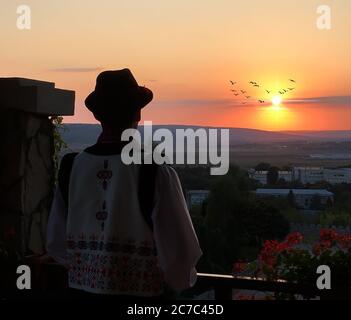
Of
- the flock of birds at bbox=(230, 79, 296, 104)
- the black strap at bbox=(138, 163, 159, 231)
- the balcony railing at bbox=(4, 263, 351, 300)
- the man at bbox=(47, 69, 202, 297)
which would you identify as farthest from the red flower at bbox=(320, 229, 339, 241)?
the black strap at bbox=(138, 163, 159, 231)

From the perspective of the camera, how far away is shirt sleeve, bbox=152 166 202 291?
5.00 feet

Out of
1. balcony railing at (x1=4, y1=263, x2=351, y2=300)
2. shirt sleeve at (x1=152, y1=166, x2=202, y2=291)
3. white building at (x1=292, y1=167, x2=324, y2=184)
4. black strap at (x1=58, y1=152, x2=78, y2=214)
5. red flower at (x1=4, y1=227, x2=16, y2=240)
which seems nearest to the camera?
shirt sleeve at (x1=152, y1=166, x2=202, y2=291)

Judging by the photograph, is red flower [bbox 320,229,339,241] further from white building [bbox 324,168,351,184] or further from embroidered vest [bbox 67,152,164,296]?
embroidered vest [bbox 67,152,164,296]

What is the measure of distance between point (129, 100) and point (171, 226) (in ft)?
1.20

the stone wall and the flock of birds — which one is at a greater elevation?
the flock of birds

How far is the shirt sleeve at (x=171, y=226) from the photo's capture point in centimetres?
153

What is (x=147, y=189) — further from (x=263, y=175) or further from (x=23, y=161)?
(x=23, y=161)

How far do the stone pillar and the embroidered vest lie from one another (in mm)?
1617

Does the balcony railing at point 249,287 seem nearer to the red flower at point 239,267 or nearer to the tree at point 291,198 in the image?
the red flower at point 239,267

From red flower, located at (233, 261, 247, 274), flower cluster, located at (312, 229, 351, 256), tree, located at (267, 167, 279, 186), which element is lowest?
red flower, located at (233, 261, 247, 274)

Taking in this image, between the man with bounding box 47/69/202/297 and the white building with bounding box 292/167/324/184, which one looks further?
the white building with bounding box 292/167/324/184

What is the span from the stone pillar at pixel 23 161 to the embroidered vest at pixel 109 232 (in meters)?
1.62
